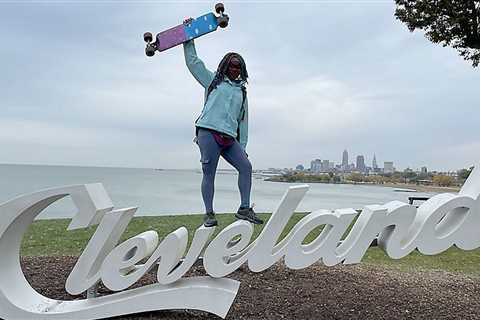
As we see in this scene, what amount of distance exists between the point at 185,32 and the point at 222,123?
1.22 metres

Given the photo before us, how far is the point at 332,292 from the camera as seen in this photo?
630 cm

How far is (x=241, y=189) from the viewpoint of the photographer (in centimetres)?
563

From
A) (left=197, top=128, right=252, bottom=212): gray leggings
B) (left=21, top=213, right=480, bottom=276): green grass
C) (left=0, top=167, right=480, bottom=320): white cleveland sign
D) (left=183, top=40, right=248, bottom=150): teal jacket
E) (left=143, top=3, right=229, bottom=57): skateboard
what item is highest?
(left=143, top=3, right=229, bottom=57): skateboard

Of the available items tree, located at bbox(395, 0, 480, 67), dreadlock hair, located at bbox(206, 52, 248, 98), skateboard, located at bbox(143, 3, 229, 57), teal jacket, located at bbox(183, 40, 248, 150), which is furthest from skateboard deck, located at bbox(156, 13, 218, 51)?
tree, located at bbox(395, 0, 480, 67)

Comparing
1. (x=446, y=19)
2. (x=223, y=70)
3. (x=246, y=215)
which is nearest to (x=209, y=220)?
(x=246, y=215)

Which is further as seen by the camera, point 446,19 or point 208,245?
point 446,19

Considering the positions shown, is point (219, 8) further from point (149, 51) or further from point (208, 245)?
point (208, 245)

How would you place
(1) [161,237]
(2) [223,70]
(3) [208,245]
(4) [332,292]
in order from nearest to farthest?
(3) [208,245] → (2) [223,70] → (4) [332,292] → (1) [161,237]

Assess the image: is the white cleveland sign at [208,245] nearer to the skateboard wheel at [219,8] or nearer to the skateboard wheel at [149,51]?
the skateboard wheel at [149,51]

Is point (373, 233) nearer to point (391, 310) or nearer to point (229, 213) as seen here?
point (391, 310)

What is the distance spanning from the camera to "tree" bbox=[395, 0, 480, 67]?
11.8 m

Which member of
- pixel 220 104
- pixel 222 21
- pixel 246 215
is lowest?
pixel 246 215

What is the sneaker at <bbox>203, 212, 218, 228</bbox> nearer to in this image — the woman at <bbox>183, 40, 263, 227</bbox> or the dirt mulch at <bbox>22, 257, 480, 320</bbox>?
the woman at <bbox>183, 40, 263, 227</bbox>

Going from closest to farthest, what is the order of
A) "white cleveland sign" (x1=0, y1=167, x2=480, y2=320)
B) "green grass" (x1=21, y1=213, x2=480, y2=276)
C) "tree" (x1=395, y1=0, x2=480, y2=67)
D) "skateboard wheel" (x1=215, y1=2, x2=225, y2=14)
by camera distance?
"white cleveland sign" (x1=0, y1=167, x2=480, y2=320) → "skateboard wheel" (x1=215, y1=2, x2=225, y2=14) → "green grass" (x1=21, y1=213, x2=480, y2=276) → "tree" (x1=395, y1=0, x2=480, y2=67)
